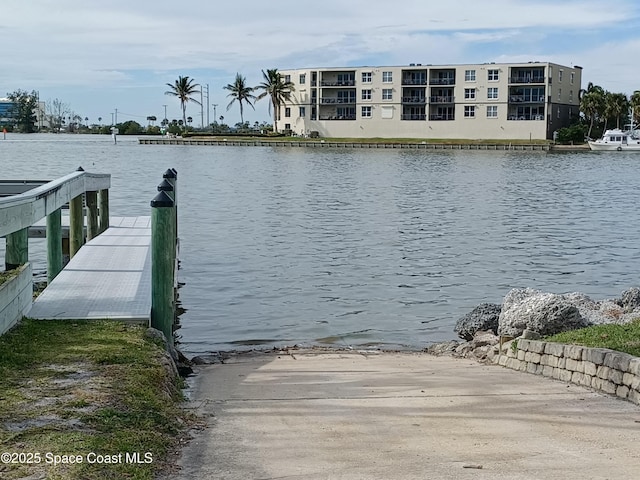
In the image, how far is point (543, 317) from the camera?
1183cm

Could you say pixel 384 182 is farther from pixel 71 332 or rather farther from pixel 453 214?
pixel 71 332

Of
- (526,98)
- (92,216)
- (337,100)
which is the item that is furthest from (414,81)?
(92,216)

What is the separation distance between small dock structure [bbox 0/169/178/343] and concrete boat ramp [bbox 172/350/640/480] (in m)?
1.16

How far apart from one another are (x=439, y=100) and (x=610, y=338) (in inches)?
4386

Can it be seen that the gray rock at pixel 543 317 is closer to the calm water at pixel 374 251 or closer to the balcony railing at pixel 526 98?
the calm water at pixel 374 251

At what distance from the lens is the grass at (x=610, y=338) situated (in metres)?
8.82

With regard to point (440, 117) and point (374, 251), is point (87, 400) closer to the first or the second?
point (374, 251)

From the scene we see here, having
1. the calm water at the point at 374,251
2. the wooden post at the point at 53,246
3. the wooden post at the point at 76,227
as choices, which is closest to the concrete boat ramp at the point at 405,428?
the wooden post at the point at 53,246

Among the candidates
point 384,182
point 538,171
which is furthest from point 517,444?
point 538,171

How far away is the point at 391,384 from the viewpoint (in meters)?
8.55

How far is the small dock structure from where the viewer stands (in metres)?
8.52

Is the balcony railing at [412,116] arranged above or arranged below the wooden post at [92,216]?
above

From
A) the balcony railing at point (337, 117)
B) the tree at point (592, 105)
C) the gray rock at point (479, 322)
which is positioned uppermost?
the tree at point (592, 105)

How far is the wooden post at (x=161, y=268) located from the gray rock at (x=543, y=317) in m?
4.80
